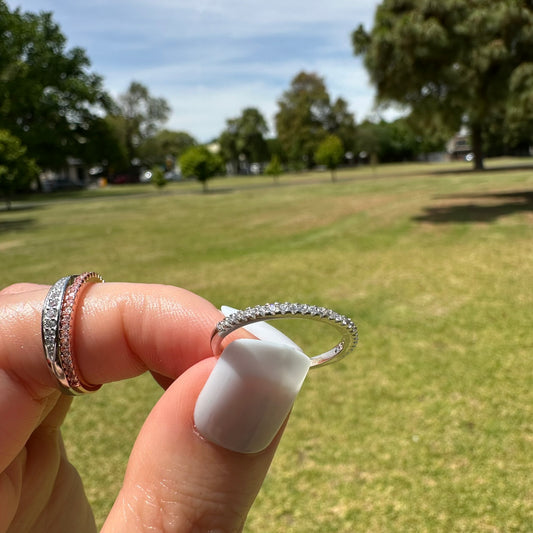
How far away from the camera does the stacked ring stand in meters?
1.09

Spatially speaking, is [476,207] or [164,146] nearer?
[476,207]

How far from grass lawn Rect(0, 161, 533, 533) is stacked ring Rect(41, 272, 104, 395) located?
230 cm

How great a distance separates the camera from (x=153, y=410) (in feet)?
3.90

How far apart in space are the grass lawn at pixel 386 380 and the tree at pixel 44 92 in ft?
80.3

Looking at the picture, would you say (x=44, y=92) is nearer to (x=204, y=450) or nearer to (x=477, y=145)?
(x=477, y=145)

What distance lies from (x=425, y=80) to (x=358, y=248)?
626 centimetres

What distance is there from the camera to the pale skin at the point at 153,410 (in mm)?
1132

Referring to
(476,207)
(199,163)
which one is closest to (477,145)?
(199,163)

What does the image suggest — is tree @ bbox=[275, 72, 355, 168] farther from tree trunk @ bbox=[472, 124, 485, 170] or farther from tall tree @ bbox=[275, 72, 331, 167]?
tree trunk @ bbox=[472, 124, 485, 170]

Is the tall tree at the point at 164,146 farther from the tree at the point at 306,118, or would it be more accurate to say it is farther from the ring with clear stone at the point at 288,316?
the ring with clear stone at the point at 288,316

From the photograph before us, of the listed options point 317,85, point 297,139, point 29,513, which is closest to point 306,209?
point 29,513

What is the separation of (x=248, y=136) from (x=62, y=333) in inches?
2565

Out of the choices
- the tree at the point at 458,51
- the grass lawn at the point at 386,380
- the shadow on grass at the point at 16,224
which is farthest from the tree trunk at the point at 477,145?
the shadow on grass at the point at 16,224

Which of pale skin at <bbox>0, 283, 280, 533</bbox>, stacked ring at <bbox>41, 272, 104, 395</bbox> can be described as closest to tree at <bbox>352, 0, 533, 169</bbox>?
pale skin at <bbox>0, 283, 280, 533</bbox>
